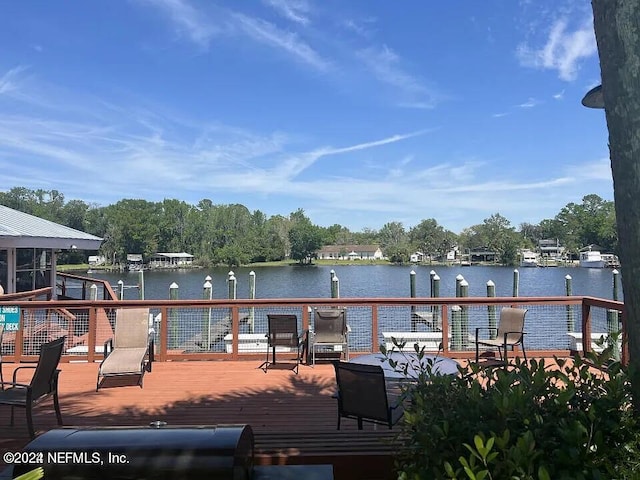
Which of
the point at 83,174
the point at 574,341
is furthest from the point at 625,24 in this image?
the point at 83,174

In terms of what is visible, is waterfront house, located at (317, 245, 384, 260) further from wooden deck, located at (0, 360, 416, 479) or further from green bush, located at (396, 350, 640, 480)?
green bush, located at (396, 350, 640, 480)

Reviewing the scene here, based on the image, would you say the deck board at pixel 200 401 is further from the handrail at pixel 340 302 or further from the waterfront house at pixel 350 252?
the waterfront house at pixel 350 252

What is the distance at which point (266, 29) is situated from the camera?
12.5 m

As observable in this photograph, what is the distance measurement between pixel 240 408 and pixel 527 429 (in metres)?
3.65

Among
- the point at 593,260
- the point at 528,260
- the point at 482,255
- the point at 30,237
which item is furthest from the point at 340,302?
the point at 482,255

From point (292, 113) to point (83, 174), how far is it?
28208 millimetres

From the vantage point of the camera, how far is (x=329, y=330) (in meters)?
6.59

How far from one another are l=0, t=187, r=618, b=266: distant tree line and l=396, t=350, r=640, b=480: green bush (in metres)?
53.2

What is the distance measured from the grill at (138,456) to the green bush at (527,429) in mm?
683

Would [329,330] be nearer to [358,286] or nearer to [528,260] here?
[358,286]

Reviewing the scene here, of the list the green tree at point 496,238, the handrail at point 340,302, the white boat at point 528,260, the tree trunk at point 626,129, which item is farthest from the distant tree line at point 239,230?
the tree trunk at point 626,129

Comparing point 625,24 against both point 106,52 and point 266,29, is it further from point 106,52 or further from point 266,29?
point 106,52

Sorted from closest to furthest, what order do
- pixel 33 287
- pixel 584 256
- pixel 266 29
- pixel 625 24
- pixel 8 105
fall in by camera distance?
1. pixel 625 24
2. pixel 33 287
3. pixel 266 29
4. pixel 8 105
5. pixel 584 256

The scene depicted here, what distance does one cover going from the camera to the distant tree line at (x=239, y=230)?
5925 cm
